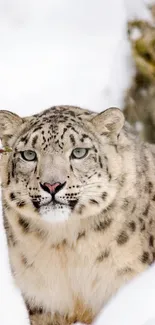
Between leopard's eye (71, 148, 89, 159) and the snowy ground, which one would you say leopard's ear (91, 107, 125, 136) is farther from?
the snowy ground

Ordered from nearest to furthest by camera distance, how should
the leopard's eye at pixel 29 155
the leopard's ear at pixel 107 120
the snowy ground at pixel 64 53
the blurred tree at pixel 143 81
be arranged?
the leopard's eye at pixel 29 155 → the leopard's ear at pixel 107 120 → the blurred tree at pixel 143 81 → the snowy ground at pixel 64 53

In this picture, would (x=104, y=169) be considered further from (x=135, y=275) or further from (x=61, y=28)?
(x=61, y=28)

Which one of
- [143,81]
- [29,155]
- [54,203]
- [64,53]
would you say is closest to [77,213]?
[54,203]

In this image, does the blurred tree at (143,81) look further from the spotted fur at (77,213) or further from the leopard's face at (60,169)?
the leopard's face at (60,169)

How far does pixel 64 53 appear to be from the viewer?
1533 cm

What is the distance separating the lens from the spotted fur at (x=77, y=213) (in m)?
6.85

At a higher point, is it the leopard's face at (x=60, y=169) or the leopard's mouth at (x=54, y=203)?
the leopard's face at (x=60, y=169)

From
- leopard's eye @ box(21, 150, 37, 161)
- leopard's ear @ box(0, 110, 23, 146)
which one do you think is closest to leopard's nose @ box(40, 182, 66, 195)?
leopard's eye @ box(21, 150, 37, 161)

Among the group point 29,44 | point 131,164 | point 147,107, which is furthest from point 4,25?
point 131,164

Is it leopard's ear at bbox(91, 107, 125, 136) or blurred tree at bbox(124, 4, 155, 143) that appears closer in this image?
leopard's ear at bbox(91, 107, 125, 136)

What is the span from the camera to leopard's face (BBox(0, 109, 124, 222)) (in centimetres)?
668

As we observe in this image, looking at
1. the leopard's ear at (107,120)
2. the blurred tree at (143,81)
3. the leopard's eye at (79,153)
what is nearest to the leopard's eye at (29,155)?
the leopard's eye at (79,153)

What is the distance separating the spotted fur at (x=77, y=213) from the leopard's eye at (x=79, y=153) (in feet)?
0.05

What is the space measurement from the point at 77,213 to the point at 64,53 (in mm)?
8529
